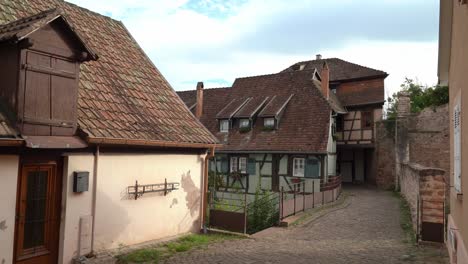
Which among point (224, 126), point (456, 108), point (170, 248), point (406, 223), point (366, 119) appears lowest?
point (170, 248)

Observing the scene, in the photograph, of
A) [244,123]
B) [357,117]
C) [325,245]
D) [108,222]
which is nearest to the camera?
[108,222]

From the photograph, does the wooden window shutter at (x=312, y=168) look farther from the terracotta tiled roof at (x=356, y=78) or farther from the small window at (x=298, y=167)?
the terracotta tiled roof at (x=356, y=78)

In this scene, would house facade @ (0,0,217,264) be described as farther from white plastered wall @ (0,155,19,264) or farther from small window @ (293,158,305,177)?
small window @ (293,158,305,177)

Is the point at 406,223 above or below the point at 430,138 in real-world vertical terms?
below

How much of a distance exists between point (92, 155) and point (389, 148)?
21377 mm

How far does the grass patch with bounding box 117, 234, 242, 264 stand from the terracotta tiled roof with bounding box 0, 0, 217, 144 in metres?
2.44

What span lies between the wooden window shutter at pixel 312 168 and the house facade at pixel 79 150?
11298 mm

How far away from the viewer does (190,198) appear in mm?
10797

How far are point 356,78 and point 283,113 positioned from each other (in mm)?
7287

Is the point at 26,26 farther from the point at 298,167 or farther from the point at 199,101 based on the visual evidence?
the point at 199,101

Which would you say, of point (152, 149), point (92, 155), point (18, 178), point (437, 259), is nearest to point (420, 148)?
point (437, 259)

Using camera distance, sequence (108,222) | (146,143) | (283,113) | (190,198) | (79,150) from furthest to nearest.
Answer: (283,113), (190,198), (146,143), (108,222), (79,150)

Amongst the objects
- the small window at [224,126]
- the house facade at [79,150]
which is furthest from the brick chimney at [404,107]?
the house facade at [79,150]

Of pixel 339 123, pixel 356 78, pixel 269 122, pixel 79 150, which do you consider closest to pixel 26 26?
pixel 79 150
